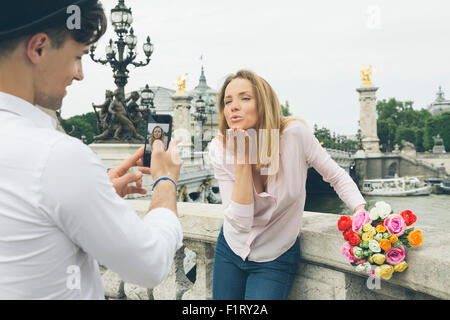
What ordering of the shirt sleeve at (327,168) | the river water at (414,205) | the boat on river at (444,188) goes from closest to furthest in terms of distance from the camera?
1. the shirt sleeve at (327,168)
2. the river water at (414,205)
3. the boat on river at (444,188)

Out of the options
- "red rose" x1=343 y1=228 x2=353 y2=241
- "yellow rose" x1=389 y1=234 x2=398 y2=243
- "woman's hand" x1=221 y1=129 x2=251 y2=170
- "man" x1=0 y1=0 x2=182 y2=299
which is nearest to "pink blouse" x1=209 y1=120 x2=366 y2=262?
"woman's hand" x1=221 y1=129 x2=251 y2=170

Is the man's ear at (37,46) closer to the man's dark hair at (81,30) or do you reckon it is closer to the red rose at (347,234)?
the man's dark hair at (81,30)

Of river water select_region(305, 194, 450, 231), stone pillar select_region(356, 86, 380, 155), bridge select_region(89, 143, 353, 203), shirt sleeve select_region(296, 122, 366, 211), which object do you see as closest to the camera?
shirt sleeve select_region(296, 122, 366, 211)

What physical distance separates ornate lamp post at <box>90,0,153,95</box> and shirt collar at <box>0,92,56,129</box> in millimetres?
12636

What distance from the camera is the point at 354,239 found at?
1.79 meters

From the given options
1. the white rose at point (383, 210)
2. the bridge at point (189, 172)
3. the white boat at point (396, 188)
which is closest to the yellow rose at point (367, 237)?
the white rose at point (383, 210)

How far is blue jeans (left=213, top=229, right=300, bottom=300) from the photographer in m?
1.91

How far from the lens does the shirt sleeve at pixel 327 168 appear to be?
2.02 meters

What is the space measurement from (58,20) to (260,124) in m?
1.29

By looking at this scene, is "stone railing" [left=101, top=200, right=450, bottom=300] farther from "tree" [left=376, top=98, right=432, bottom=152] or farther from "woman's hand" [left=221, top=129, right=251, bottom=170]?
"tree" [left=376, top=98, right=432, bottom=152]

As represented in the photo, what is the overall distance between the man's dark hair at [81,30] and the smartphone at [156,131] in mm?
392
